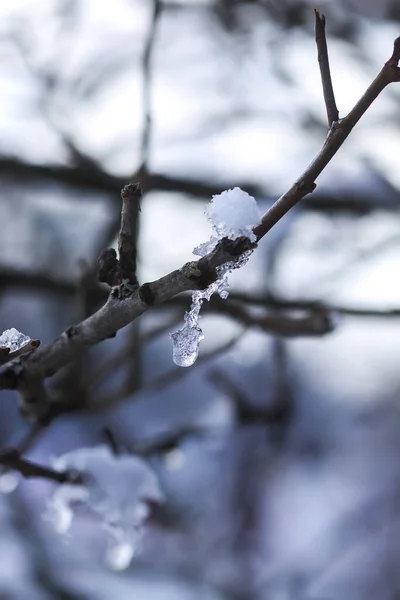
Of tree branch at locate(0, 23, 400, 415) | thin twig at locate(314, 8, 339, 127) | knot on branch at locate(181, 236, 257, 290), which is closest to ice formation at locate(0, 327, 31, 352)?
tree branch at locate(0, 23, 400, 415)

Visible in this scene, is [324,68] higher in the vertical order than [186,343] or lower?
higher

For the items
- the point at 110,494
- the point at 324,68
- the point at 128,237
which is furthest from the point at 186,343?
the point at 110,494

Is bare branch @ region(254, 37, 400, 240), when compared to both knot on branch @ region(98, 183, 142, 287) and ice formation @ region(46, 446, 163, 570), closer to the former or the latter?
knot on branch @ region(98, 183, 142, 287)

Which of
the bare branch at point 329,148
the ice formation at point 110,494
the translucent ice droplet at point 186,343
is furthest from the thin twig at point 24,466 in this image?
the bare branch at point 329,148

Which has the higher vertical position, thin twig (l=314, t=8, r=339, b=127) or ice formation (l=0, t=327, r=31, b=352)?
thin twig (l=314, t=8, r=339, b=127)

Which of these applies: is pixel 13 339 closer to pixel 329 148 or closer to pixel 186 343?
pixel 186 343

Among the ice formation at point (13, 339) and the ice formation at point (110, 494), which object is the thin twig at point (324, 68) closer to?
the ice formation at point (13, 339)
